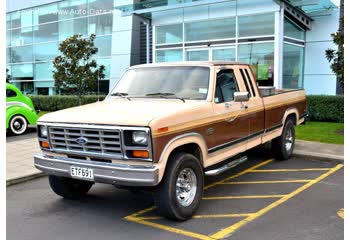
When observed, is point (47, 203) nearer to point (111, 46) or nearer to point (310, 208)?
point (310, 208)

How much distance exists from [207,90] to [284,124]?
10.4 feet

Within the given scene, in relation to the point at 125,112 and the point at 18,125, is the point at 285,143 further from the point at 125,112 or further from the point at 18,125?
the point at 18,125

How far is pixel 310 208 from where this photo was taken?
5.39 metres

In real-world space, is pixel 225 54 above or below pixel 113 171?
above

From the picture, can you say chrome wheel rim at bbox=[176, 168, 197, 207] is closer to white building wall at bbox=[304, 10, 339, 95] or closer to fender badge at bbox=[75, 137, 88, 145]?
fender badge at bbox=[75, 137, 88, 145]

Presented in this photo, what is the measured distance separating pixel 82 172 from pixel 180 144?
1.30 m

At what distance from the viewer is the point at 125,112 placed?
4.92 meters

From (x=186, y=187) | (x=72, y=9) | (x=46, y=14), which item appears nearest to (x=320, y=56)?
(x=186, y=187)

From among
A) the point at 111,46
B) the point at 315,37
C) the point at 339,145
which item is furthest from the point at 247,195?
the point at 111,46

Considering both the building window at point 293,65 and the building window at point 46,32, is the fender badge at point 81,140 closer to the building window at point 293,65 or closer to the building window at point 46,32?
the building window at point 293,65

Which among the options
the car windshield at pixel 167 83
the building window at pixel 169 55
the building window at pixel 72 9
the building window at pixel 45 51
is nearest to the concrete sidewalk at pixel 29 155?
the car windshield at pixel 167 83

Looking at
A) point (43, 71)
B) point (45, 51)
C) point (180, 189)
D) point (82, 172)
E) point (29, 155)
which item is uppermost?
point (45, 51)

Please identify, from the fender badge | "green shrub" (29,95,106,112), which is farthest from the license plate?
"green shrub" (29,95,106,112)

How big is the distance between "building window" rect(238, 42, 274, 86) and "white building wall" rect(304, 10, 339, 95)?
1961mm
